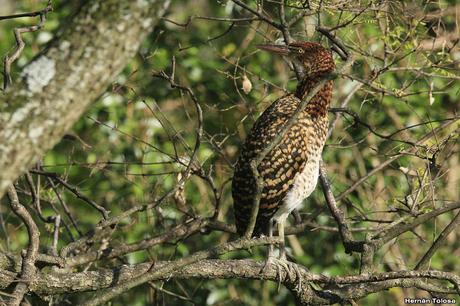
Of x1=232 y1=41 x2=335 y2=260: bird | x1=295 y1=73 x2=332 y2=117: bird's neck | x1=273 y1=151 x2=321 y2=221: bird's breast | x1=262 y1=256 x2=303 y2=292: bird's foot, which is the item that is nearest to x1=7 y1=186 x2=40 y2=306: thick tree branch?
x1=262 y1=256 x2=303 y2=292: bird's foot

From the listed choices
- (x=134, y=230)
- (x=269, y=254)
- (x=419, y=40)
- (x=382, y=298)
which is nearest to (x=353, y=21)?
(x=419, y=40)

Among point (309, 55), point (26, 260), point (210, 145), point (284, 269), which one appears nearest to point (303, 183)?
point (284, 269)

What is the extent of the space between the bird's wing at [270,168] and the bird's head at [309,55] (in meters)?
0.45

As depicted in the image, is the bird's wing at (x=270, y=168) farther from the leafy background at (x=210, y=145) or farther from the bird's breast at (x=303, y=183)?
the leafy background at (x=210, y=145)

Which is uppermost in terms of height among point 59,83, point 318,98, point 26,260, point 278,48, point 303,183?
point 278,48

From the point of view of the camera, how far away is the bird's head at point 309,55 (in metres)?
5.29

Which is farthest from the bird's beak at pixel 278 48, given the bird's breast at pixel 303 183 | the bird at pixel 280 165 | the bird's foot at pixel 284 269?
the bird's foot at pixel 284 269

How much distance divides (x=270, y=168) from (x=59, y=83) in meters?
2.83

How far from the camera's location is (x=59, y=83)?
7.57ft

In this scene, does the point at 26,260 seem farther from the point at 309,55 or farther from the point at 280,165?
the point at 309,55

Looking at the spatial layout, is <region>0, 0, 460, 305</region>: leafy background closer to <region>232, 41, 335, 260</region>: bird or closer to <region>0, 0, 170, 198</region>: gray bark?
<region>232, 41, 335, 260</region>: bird

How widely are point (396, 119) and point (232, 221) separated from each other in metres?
1.89

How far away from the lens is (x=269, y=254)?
486 centimetres

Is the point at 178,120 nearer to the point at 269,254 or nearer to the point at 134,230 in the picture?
the point at 134,230
